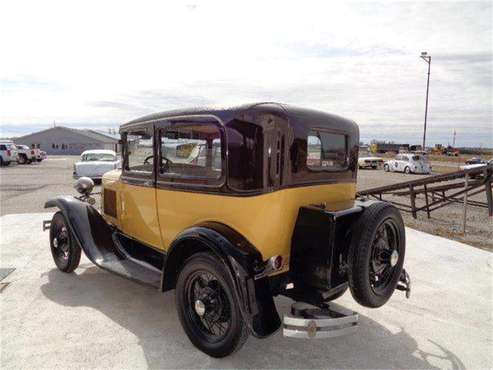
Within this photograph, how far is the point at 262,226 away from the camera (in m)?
2.68

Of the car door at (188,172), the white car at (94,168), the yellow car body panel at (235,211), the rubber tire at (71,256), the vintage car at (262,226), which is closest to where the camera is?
the vintage car at (262,226)

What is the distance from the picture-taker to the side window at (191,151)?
2938 millimetres

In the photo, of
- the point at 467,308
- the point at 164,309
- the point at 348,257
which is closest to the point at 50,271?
the point at 164,309

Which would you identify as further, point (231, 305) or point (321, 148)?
point (321, 148)

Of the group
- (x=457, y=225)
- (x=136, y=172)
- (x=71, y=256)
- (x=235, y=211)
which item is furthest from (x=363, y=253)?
(x=457, y=225)

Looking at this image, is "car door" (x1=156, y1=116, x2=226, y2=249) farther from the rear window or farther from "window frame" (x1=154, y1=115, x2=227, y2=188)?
the rear window

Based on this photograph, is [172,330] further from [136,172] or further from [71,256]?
[71,256]

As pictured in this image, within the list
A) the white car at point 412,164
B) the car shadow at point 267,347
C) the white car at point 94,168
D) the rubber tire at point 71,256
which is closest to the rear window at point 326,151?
the car shadow at point 267,347

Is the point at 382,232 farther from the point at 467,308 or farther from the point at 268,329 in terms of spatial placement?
the point at 467,308

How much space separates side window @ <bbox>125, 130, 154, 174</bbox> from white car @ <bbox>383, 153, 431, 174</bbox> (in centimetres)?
2681

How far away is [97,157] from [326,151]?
44.7 ft

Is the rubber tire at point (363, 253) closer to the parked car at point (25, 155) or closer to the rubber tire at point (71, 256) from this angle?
the rubber tire at point (71, 256)

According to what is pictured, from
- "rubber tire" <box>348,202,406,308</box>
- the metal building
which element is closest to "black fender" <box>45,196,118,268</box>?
"rubber tire" <box>348,202,406,308</box>

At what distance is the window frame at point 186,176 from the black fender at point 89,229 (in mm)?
1276
